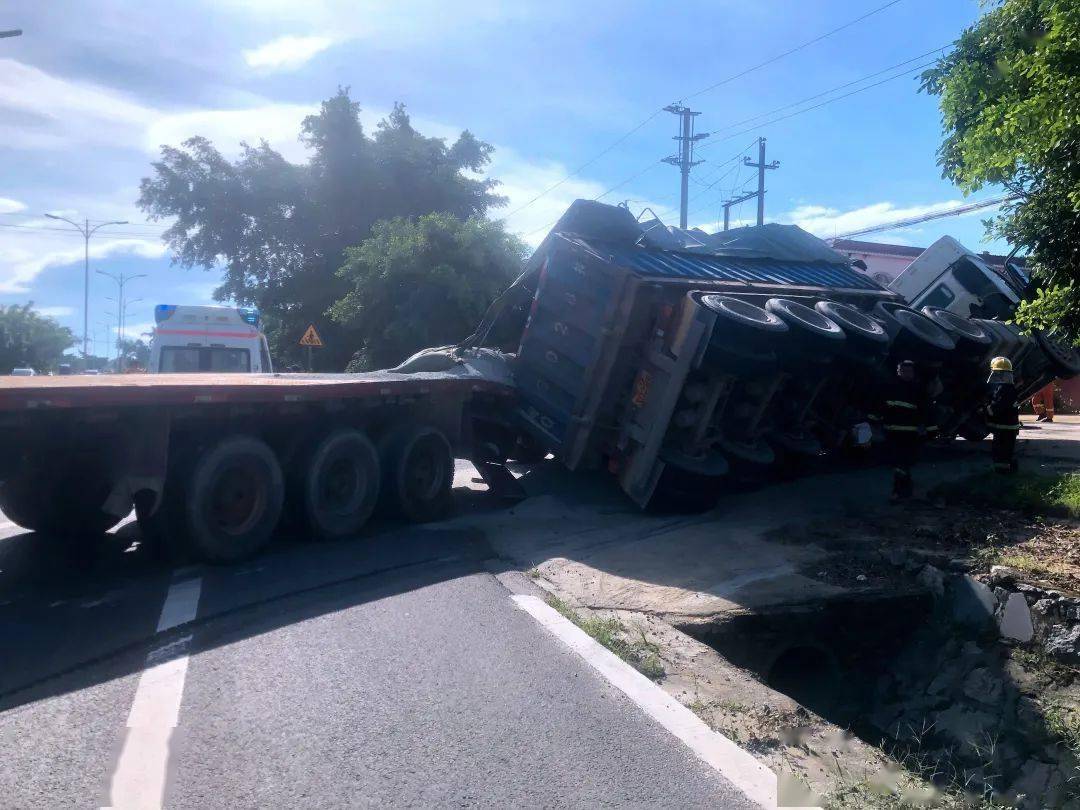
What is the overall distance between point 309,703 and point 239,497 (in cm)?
353

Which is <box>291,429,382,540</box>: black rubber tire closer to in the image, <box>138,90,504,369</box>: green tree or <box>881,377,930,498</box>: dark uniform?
<box>881,377,930,498</box>: dark uniform

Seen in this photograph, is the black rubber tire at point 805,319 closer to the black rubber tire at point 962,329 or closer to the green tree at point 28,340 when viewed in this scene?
the black rubber tire at point 962,329

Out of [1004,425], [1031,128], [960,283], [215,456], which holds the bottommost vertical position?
[215,456]

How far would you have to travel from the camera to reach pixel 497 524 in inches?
373

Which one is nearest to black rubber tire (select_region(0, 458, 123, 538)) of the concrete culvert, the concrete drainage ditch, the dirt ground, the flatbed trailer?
the flatbed trailer

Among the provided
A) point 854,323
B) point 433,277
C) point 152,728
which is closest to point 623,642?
point 152,728

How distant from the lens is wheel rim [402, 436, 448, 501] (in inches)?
369

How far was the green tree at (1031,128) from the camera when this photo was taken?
6.43 m

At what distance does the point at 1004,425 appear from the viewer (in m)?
10.3

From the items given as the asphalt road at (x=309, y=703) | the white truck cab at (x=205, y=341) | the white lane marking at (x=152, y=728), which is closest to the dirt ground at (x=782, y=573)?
the asphalt road at (x=309, y=703)

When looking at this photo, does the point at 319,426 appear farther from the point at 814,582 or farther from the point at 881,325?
the point at 881,325

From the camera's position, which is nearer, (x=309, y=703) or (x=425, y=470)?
(x=309, y=703)

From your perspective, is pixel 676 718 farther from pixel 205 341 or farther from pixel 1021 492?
pixel 205 341

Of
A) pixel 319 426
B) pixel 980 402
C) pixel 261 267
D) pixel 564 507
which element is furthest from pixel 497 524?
pixel 261 267
